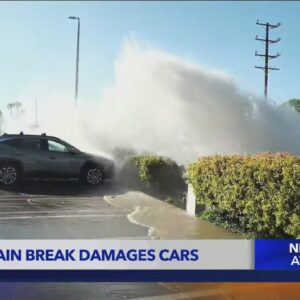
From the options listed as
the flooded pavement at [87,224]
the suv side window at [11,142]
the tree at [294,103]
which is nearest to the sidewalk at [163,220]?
the flooded pavement at [87,224]

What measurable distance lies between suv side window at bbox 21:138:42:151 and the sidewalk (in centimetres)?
58

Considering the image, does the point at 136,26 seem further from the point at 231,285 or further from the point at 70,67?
the point at 231,285

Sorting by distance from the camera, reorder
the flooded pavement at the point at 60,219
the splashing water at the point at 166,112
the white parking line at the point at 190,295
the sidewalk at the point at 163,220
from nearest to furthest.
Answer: the splashing water at the point at 166,112 → the flooded pavement at the point at 60,219 → the sidewalk at the point at 163,220 → the white parking line at the point at 190,295

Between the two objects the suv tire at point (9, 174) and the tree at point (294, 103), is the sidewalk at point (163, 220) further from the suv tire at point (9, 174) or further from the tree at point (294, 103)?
the tree at point (294, 103)

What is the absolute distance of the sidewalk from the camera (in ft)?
13.2

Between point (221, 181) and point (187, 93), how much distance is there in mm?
1295

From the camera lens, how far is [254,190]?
4621mm

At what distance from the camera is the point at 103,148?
12.9ft

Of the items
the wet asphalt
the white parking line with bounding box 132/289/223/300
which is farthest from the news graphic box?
the white parking line with bounding box 132/289/223/300

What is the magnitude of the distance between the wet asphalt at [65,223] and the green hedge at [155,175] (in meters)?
0.16

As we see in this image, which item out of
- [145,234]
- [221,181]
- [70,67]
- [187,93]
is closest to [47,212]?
[145,234]

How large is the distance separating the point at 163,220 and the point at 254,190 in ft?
2.66

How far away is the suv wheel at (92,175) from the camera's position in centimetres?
395

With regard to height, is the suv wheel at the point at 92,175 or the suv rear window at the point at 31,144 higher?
the suv rear window at the point at 31,144
